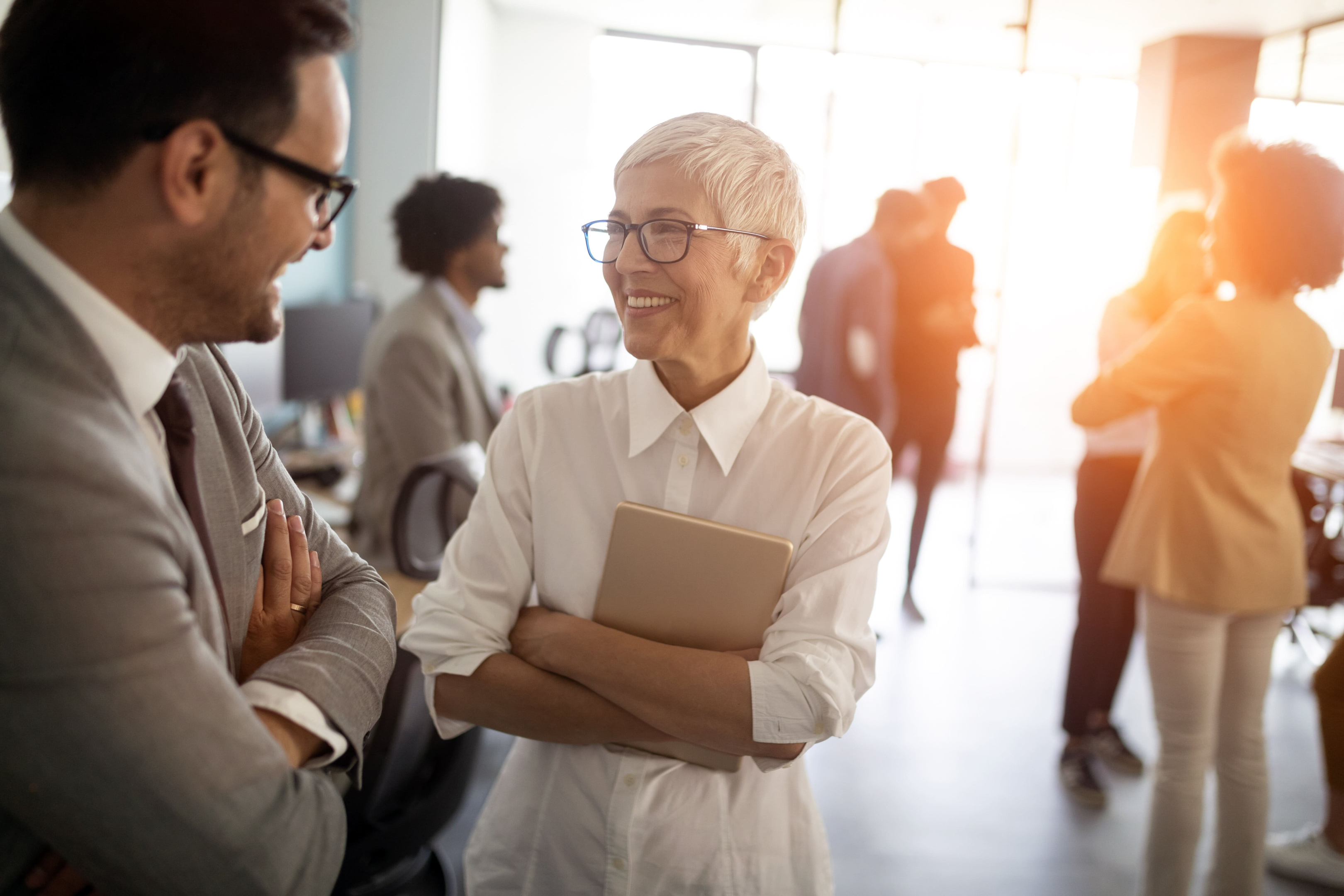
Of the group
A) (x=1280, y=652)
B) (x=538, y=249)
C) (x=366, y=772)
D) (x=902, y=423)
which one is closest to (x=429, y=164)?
(x=538, y=249)

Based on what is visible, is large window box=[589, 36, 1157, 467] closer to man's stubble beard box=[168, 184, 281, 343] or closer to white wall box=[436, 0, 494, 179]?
white wall box=[436, 0, 494, 179]

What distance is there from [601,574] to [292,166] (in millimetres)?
686

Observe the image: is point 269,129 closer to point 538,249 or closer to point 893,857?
point 893,857

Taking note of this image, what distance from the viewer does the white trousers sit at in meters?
1.94

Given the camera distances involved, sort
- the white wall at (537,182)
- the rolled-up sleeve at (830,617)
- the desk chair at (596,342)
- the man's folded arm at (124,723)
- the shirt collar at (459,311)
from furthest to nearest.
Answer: the white wall at (537,182) → the desk chair at (596,342) → the shirt collar at (459,311) → the rolled-up sleeve at (830,617) → the man's folded arm at (124,723)

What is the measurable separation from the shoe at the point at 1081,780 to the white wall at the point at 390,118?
405 centimetres

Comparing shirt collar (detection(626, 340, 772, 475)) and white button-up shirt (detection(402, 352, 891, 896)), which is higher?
shirt collar (detection(626, 340, 772, 475))

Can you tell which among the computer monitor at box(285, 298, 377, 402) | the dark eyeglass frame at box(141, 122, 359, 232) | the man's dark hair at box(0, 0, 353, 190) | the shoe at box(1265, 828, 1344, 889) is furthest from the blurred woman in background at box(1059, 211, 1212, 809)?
the computer monitor at box(285, 298, 377, 402)

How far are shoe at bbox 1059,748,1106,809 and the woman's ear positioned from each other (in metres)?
2.40

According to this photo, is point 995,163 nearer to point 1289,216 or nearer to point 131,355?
point 1289,216

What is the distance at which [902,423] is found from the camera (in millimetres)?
4371

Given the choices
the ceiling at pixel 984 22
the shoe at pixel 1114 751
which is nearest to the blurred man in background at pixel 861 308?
the ceiling at pixel 984 22

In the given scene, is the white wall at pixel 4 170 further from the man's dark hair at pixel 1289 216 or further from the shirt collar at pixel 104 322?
the man's dark hair at pixel 1289 216

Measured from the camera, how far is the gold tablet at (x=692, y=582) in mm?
1170
